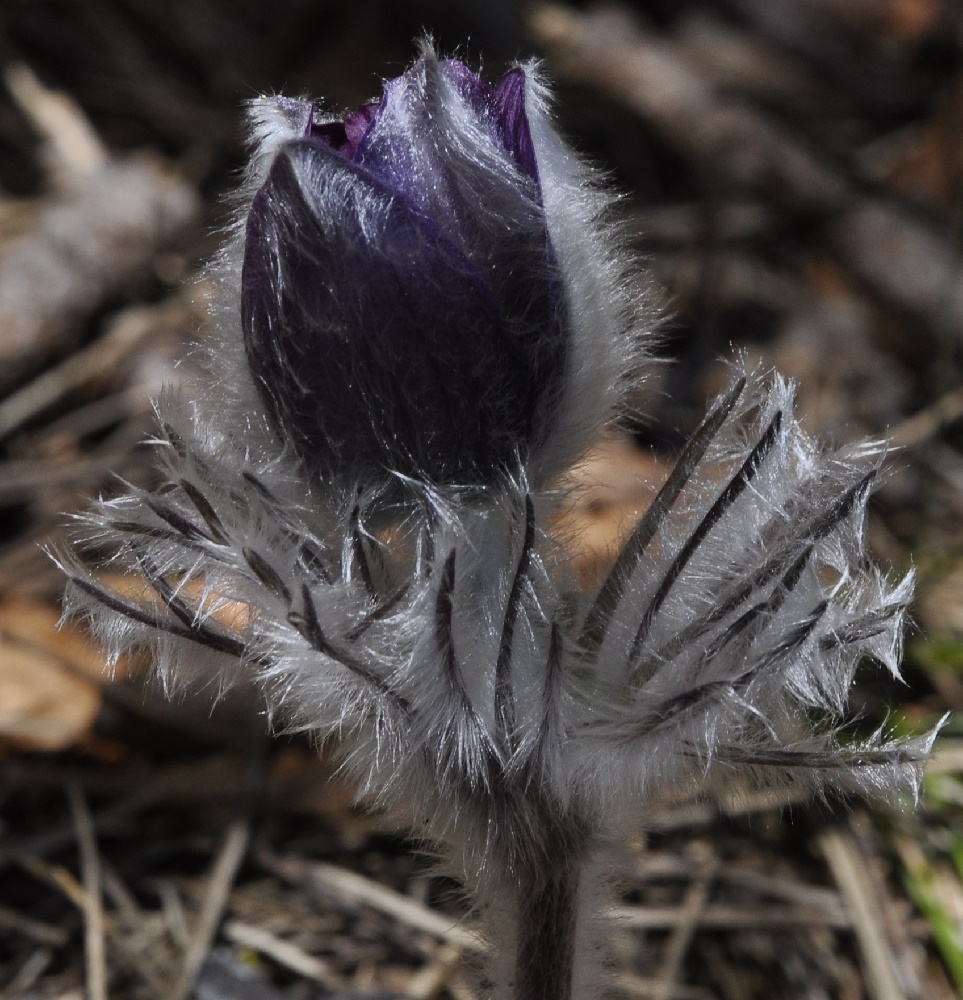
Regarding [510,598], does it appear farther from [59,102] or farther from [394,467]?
[59,102]

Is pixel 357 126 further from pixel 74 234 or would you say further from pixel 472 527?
pixel 74 234

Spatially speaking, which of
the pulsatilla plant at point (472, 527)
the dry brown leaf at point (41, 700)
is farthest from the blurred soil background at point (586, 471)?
the pulsatilla plant at point (472, 527)

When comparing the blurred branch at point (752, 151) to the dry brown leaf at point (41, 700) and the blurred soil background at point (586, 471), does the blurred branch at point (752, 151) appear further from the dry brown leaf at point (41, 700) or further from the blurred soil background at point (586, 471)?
the dry brown leaf at point (41, 700)

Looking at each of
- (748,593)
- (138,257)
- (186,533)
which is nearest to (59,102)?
(138,257)

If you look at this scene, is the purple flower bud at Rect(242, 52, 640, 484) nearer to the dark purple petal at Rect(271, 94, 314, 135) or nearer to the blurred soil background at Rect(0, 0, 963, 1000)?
the dark purple petal at Rect(271, 94, 314, 135)

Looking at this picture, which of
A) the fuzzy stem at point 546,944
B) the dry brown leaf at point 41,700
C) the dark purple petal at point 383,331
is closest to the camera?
the dark purple petal at point 383,331

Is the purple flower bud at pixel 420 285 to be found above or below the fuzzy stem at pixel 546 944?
above
